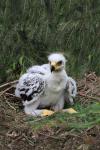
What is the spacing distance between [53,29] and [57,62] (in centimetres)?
47

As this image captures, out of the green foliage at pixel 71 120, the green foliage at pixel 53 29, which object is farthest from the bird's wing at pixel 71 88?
the green foliage at pixel 71 120

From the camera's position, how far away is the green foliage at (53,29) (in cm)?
642

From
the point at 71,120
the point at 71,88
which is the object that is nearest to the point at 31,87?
the point at 71,88

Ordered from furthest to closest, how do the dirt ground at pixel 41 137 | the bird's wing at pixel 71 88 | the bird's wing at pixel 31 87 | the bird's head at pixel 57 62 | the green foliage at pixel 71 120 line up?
the bird's wing at pixel 71 88, the bird's wing at pixel 31 87, the bird's head at pixel 57 62, the green foliage at pixel 71 120, the dirt ground at pixel 41 137

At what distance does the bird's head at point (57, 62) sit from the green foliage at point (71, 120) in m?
0.48

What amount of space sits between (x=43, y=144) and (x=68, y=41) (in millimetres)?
1532

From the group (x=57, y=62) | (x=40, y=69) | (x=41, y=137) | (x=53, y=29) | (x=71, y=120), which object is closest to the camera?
(x=41, y=137)

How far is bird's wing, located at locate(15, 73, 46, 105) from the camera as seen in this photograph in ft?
20.8

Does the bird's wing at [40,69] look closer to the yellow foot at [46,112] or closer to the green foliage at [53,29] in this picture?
the green foliage at [53,29]

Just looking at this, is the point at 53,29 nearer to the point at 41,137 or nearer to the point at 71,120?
the point at 71,120

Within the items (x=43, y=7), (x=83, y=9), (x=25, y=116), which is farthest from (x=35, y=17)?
(x=25, y=116)

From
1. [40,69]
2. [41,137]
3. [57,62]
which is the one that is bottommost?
[41,137]

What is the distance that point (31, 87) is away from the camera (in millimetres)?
6336

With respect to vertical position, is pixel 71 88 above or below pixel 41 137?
above
